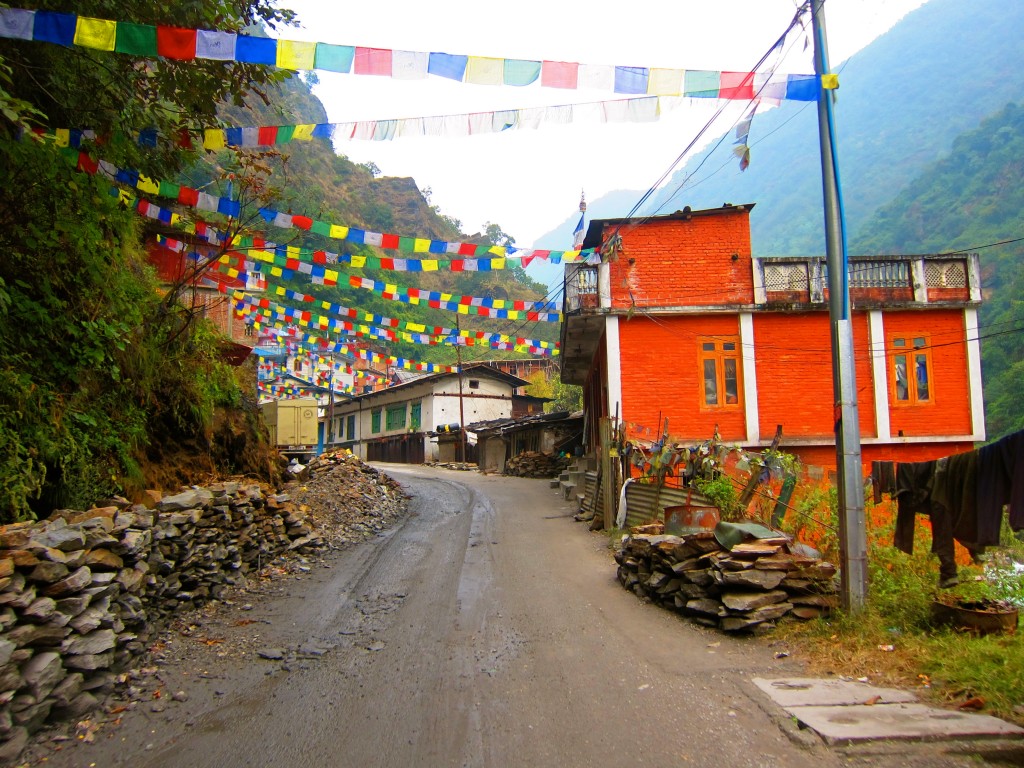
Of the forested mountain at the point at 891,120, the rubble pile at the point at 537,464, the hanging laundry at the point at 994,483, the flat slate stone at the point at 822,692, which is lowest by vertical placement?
the flat slate stone at the point at 822,692

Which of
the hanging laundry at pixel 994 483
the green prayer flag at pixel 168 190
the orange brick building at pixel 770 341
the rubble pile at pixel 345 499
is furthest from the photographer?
the orange brick building at pixel 770 341

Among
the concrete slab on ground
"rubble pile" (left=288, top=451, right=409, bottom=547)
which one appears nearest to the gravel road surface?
the concrete slab on ground

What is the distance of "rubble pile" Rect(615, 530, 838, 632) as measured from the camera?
6.79 meters

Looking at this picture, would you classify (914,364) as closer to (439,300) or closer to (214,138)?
(439,300)

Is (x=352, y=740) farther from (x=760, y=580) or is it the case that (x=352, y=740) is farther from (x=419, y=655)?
(x=760, y=580)

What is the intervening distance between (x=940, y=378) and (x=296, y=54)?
54.9 feet

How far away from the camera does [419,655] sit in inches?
252

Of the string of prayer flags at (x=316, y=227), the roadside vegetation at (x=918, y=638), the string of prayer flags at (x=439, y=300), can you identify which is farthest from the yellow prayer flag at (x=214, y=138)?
the roadside vegetation at (x=918, y=638)

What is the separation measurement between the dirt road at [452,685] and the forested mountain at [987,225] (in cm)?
2664

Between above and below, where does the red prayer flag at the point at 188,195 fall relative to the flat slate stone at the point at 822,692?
above

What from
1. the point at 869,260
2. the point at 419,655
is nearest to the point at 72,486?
the point at 419,655

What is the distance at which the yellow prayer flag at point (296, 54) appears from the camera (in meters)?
6.39

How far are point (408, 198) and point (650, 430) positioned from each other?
65382 millimetres

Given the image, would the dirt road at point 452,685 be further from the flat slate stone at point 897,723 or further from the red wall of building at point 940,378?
the red wall of building at point 940,378
